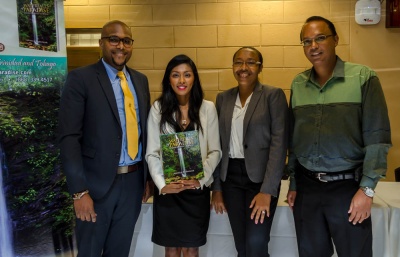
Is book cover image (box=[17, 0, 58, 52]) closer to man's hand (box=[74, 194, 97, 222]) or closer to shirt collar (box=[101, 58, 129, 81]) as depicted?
shirt collar (box=[101, 58, 129, 81])

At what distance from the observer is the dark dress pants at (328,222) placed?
5.85 feet

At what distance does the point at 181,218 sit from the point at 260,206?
432 mm

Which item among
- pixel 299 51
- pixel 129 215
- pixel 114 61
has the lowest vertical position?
pixel 129 215

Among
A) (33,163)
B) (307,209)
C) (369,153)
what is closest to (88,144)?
(33,163)

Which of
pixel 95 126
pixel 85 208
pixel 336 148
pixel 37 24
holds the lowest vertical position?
pixel 85 208

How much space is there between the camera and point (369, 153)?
1.70 metres

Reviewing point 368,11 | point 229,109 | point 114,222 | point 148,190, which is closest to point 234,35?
point 368,11

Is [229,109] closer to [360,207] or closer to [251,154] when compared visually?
[251,154]

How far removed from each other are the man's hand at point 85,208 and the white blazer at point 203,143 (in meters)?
0.34

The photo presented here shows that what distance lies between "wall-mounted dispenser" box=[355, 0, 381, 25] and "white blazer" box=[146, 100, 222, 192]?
8.53 ft

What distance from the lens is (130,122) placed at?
1.99m

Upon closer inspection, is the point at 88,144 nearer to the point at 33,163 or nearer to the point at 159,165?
the point at 159,165

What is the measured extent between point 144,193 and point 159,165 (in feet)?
0.95

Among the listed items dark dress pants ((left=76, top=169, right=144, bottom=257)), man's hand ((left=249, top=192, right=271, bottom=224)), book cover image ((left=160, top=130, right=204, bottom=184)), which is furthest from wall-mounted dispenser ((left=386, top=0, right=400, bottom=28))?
dark dress pants ((left=76, top=169, right=144, bottom=257))
